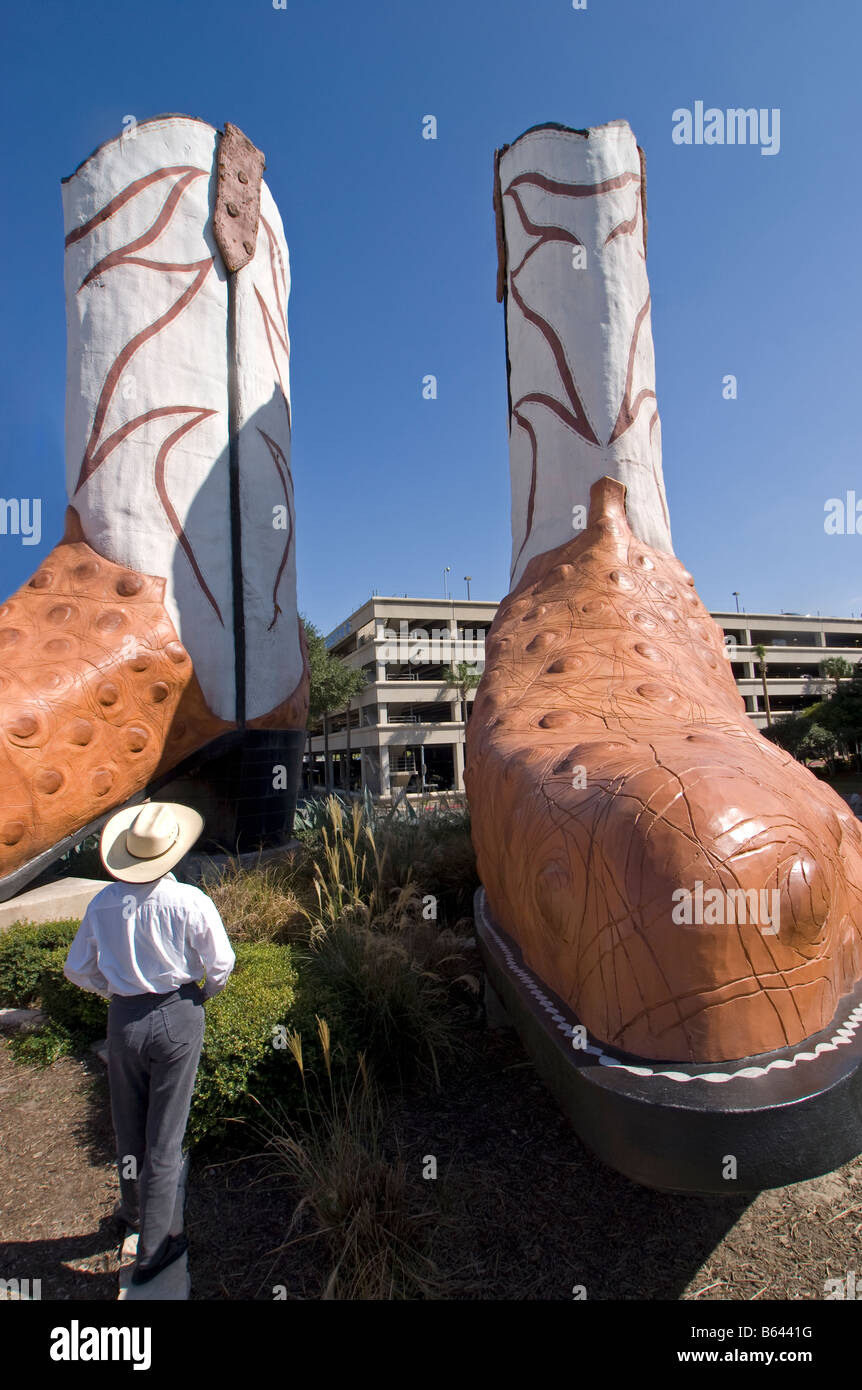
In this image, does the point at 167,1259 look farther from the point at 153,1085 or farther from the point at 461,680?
the point at 461,680

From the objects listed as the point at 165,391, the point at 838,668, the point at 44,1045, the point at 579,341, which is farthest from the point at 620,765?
the point at 838,668

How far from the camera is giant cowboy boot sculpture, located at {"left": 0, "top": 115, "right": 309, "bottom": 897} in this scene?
4332mm

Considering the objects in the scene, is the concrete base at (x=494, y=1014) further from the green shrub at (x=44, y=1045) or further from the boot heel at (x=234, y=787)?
the boot heel at (x=234, y=787)

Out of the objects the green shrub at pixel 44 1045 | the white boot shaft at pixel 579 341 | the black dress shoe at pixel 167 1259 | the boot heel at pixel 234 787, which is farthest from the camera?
the boot heel at pixel 234 787

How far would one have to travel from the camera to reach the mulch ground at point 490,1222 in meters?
1.93

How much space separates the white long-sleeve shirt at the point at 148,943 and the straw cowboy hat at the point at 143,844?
0.25 ft

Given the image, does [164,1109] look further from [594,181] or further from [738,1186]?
[594,181]

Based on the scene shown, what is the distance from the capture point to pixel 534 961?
88.5 inches

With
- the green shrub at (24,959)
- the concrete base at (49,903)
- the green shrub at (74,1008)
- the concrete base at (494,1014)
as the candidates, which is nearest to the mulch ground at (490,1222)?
the concrete base at (494,1014)

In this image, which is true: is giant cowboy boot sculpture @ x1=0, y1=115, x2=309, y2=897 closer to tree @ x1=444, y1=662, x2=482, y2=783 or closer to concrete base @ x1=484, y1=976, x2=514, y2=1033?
concrete base @ x1=484, y1=976, x2=514, y2=1033

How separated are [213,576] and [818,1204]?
492cm

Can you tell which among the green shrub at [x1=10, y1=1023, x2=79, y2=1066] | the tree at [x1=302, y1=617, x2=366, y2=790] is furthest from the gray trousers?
the tree at [x1=302, y1=617, x2=366, y2=790]

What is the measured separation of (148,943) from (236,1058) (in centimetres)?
87

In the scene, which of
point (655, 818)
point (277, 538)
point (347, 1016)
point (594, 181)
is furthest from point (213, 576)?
point (655, 818)
